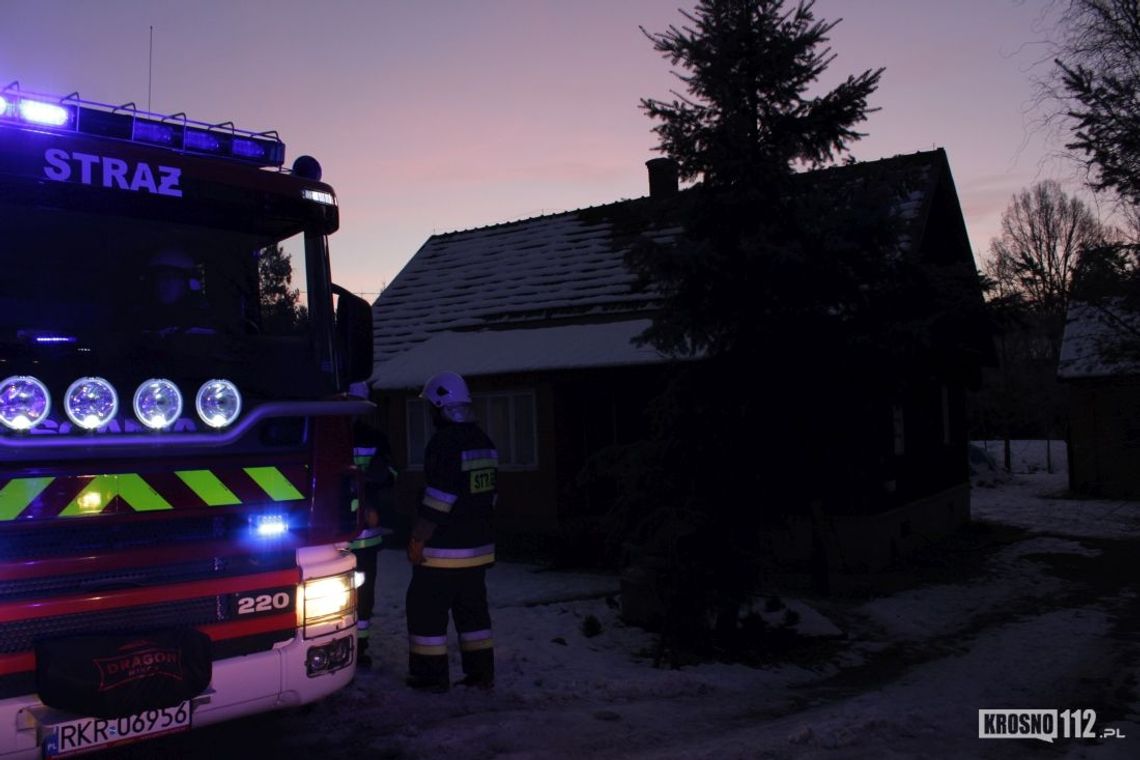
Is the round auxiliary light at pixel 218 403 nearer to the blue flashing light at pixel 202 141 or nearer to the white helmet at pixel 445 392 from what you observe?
the blue flashing light at pixel 202 141

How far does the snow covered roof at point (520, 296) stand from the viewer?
533 inches

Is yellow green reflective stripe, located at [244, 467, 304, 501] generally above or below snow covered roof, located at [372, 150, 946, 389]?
below

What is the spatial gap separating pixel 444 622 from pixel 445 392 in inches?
60.4

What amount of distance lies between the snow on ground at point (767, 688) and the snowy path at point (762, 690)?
19 mm

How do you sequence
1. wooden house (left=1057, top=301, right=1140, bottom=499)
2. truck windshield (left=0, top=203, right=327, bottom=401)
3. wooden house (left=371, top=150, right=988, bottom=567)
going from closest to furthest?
truck windshield (left=0, top=203, right=327, bottom=401) < wooden house (left=371, top=150, right=988, bottom=567) < wooden house (left=1057, top=301, right=1140, bottom=499)

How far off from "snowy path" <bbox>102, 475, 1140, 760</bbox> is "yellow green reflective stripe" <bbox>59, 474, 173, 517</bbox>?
1745 millimetres

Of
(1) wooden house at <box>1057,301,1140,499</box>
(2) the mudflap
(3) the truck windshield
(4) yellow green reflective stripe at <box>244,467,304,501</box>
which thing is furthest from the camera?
(1) wooden house at <box>1057,301,1140,499</box>

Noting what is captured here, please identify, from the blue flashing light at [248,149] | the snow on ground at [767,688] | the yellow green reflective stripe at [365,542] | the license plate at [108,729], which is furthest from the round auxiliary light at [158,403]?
the yellow green reflective stripe at [365,542]

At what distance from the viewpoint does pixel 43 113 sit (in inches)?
168

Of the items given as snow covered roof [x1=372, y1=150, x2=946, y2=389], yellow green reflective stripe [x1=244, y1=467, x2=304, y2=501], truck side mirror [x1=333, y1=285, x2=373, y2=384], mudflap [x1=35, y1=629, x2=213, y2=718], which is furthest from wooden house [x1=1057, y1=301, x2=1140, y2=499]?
mudflap [x1=35, y1=629, x2=213, y2=718]

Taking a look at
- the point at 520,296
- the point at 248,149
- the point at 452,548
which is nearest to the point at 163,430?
the point at 248,149

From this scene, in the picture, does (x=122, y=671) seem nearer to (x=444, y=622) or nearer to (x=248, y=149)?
(x=444, y=622)

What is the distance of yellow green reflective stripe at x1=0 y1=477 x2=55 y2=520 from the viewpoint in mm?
3531

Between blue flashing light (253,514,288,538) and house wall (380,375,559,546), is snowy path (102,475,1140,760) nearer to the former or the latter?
blue flashing light (253,514,288,538)
